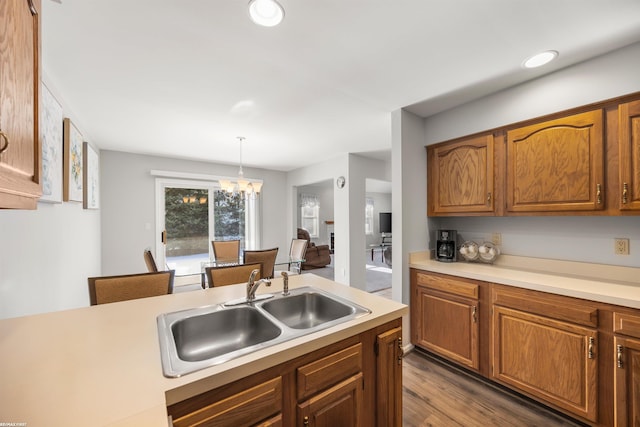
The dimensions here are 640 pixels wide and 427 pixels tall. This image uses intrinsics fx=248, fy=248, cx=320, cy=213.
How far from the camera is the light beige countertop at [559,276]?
4.75 feet

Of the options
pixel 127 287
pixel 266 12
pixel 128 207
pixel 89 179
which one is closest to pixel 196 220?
pixel 128 207

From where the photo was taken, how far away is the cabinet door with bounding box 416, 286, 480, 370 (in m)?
1.96

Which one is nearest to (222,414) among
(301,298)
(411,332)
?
(301,298)

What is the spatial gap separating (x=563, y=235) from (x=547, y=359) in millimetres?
946

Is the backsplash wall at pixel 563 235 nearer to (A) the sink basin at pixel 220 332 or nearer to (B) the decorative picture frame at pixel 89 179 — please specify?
(A) the sink basin at pixel 220 332

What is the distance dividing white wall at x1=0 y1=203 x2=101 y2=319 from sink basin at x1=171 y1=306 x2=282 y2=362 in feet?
3.11

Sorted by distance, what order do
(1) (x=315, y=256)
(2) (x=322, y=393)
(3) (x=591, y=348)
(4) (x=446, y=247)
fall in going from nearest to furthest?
(2) (x=322, y=393), (3) (x=591, y=348), (4) (x=446, y=247), (1) (x=315, y=256)

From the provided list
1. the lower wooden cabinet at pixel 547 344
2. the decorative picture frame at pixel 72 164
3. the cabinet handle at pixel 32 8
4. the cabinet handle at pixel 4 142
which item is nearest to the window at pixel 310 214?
the decorative picture frame at pixel 72 164

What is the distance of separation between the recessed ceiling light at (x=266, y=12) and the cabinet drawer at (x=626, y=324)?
2.42m

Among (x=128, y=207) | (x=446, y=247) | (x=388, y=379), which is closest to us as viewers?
(x=388, y=379)

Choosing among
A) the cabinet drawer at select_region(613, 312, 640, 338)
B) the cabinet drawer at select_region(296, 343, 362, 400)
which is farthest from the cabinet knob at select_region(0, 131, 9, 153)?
the cabinet drawer at select_region(613, 312, 640, 338)

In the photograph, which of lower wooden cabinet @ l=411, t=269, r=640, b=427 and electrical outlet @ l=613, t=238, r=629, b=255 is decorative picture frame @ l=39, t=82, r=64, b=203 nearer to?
lower wooden cabinet @ l=411, t=269, r=640, b=427

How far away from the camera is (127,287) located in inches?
61.3

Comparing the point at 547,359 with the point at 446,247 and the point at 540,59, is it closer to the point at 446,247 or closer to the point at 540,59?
the point at 446,247
